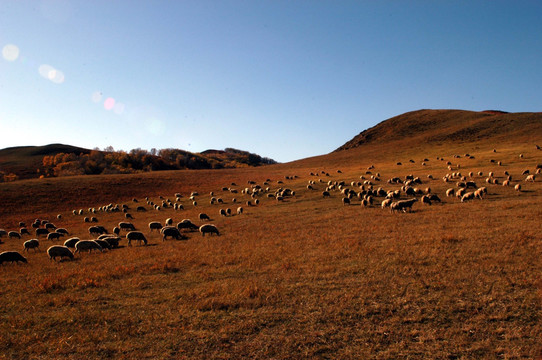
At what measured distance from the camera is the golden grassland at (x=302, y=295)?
24.0 feet

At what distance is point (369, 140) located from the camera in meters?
120

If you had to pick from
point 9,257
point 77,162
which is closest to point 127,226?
point 9,257

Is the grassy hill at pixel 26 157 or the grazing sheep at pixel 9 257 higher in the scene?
the grassy hill at pixel 26 157

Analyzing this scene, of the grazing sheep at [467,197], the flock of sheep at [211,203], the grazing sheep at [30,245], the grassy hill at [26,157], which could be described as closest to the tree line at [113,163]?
the grassy hill at [26,157]

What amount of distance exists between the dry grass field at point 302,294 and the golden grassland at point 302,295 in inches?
1.8

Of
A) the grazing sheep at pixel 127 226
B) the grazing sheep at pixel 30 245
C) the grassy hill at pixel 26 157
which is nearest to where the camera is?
the grazing sheep at pixel 30 245

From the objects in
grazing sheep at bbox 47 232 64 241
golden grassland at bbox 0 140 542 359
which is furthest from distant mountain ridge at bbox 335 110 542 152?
grazing sheep at bbox 47 232 64 241

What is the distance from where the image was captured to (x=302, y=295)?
399 inches

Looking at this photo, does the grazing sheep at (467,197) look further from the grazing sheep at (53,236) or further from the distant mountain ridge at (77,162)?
the distant mountain ridge at (77,162)

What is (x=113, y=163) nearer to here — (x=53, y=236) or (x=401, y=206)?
(x=53, y=236)

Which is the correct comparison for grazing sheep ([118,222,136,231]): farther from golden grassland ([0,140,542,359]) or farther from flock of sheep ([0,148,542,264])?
golden grassland ([0,140,542,359])

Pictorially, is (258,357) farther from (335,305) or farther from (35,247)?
(35,247)

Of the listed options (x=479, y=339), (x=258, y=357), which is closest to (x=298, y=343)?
(x=258, y=357)

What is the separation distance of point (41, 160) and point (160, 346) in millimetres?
149621
